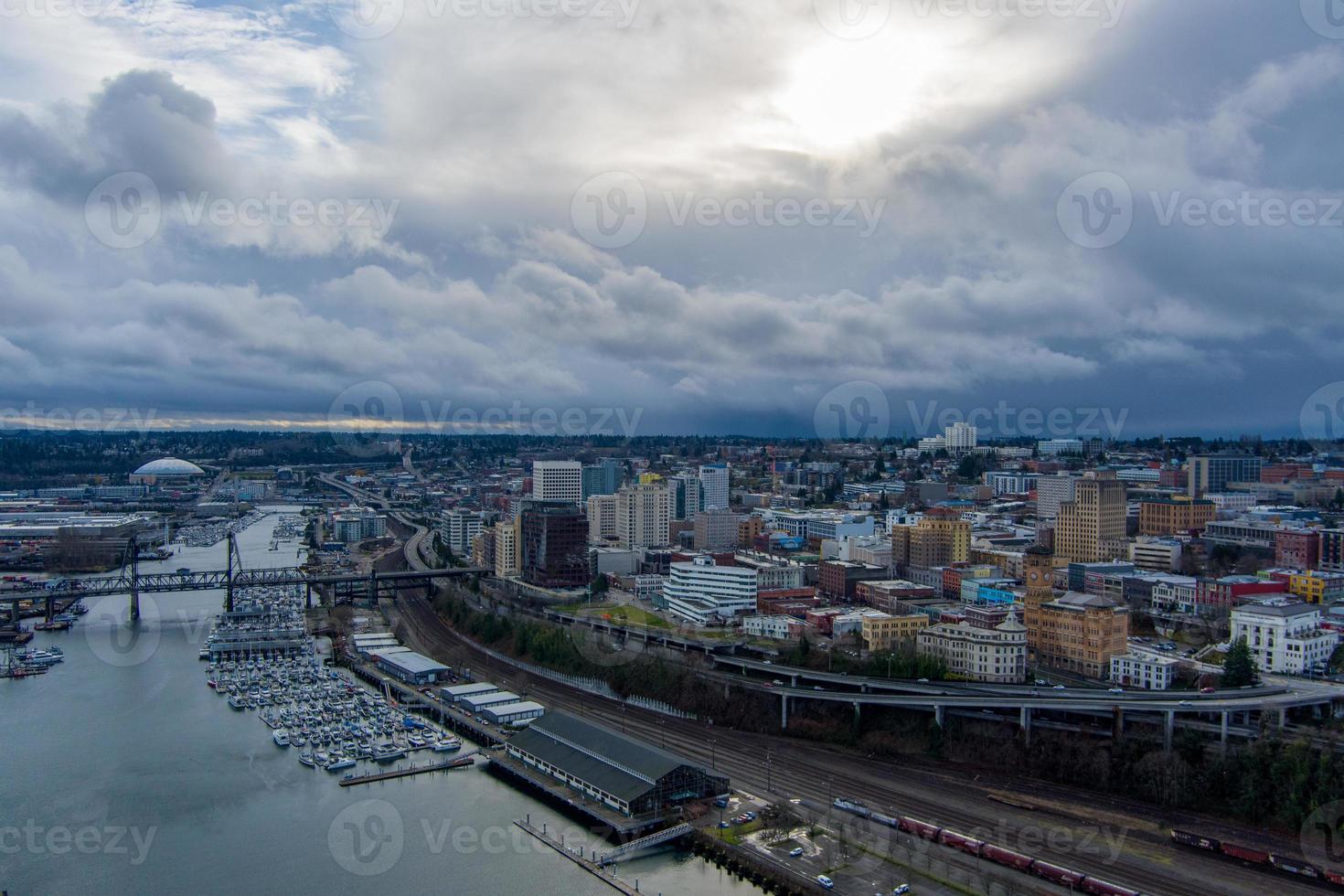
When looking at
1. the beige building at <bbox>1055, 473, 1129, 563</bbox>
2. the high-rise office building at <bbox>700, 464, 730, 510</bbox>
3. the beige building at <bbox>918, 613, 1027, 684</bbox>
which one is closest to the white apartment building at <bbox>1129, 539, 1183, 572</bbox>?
the beige building at <bbox>1055, 473, 1129, 563</bbox>

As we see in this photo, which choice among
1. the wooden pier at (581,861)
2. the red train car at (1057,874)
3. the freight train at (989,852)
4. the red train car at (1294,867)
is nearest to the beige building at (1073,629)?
the red train car at (1294,867)

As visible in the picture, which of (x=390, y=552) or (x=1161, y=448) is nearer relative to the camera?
(x=390, y=552)

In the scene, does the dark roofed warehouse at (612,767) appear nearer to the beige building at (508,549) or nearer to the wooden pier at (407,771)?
the wooden pier at (407,771)

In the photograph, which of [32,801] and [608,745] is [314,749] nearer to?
[32,801]

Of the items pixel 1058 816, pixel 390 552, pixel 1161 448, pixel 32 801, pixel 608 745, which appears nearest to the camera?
pixel 1058 816

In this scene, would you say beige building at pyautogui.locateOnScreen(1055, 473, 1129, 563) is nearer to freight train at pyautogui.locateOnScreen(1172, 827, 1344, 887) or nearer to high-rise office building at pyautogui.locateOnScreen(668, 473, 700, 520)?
freight train at pyautogui.locateOnScreen(1172, 827, 1344, 887)

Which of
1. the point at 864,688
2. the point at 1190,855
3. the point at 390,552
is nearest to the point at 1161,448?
the point at 390,552

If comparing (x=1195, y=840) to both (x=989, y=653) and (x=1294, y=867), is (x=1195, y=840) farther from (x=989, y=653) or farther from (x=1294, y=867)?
(x=989, y=653)
